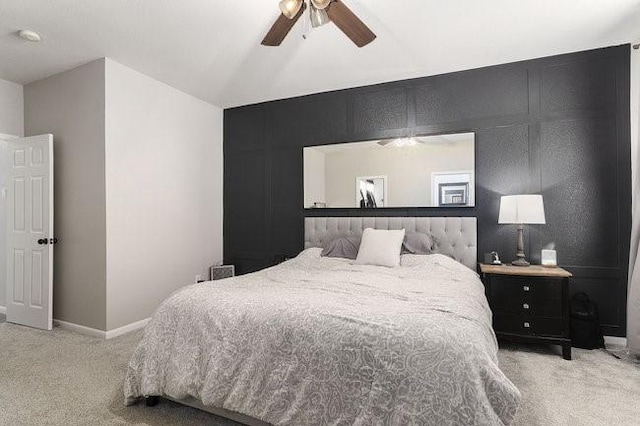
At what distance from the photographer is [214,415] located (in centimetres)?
206

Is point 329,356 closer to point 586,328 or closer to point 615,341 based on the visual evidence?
point 586,328

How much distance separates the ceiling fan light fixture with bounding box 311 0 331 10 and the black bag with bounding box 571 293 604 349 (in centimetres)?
333

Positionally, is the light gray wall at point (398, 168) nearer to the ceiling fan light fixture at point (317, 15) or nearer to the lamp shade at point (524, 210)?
the lamp shade at point (524, 210)

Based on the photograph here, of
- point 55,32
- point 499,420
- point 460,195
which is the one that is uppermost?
point 55,32

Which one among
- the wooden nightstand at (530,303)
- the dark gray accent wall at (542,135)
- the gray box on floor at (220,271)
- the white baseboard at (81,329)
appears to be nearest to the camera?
the wooden nightstand at (530,303)

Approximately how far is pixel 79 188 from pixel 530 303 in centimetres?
456

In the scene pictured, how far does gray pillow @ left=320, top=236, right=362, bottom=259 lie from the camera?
3.72 meters

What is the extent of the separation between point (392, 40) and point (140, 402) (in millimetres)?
3426

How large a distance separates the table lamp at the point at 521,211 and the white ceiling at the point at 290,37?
143 centimetres

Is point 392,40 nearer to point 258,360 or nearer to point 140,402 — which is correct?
point 258,360

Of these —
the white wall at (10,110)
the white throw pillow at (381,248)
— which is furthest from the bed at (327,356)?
the white wall at (10,110)

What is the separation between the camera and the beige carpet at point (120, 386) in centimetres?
203

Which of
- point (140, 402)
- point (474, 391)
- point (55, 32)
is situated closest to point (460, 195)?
point (474, 391)

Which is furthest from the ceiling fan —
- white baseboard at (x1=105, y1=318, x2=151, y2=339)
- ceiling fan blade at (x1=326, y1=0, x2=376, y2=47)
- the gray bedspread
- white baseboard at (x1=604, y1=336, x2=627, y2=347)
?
white baseboard at (x1=604, y1=336, x2=627, y2=347)
